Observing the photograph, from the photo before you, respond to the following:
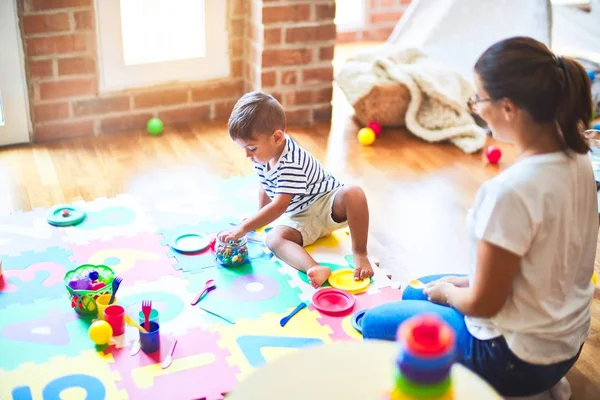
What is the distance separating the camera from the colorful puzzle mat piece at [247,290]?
75.9 inches

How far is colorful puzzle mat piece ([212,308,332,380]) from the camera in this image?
1.75 m

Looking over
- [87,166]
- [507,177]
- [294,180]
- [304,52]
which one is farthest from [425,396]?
[304,52]

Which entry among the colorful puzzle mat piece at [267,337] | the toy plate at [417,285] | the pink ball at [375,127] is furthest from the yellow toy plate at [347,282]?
the pink ball at [375,127]

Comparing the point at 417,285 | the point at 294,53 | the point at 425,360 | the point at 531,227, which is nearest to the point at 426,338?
the point at 425,360

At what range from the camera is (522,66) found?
1.27 m

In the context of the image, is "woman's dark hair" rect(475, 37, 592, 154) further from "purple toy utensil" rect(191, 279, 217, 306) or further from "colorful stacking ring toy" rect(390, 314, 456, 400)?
"purple toy utensil" rect(191, 279, 217, 306)

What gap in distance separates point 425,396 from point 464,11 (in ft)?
9.28

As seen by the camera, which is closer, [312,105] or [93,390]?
[93,390]

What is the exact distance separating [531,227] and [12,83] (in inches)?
87.0

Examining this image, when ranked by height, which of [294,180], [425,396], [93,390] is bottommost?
[93,390]

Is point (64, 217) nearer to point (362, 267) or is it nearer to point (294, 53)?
point (362, 267)

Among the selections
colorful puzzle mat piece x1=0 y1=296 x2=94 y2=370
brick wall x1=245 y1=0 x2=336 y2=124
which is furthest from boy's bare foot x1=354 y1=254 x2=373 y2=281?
brick wall x1=245 y1=0 x2=336 y2=124

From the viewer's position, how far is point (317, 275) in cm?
202

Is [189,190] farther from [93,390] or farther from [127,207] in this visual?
[93,390]
